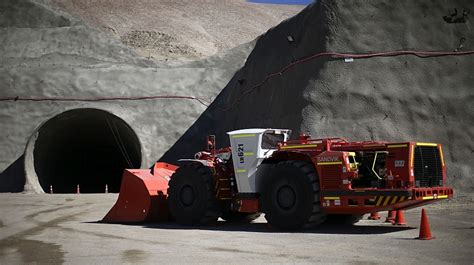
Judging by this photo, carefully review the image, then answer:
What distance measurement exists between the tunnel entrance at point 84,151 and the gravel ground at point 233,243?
1678 centimetres

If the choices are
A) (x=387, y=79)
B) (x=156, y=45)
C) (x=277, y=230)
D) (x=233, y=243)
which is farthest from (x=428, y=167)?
(x=156, y=45)

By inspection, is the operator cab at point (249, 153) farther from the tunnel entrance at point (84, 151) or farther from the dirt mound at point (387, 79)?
the tunnel entrance at point (84, 151)

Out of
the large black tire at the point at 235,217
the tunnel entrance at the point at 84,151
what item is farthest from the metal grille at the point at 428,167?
the tunnel entrance at the point at 84,151

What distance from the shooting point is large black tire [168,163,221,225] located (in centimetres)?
1257

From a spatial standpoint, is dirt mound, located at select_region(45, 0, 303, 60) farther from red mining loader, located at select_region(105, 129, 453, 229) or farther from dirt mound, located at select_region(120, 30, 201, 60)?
red mining loader, located at select_region(105, 129, 453, 229)

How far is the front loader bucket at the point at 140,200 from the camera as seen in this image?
44.8 feet

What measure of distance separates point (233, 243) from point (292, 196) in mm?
1947

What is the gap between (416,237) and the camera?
9.96 m

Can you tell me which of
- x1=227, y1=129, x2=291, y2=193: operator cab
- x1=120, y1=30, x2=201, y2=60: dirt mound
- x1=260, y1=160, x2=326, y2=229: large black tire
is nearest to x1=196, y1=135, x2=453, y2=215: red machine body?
x1=260, y1=160, x2=326, y2=229: large black tire

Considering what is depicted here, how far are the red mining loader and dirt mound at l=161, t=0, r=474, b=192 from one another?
19.5 feet

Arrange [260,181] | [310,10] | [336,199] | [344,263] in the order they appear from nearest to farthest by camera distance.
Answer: [344,263], [336,199], [260,181], [310,10]

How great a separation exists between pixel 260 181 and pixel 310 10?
1110 cm

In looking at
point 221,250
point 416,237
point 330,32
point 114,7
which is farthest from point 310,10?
point 114,7

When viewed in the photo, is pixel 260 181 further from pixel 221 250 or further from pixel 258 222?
pixel 221 250
